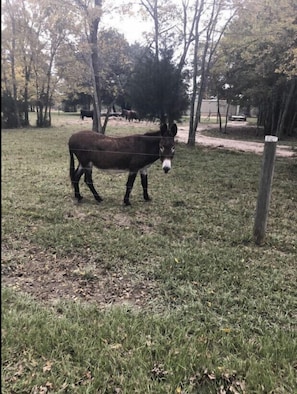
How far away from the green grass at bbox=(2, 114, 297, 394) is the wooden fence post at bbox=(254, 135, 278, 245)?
0.16 m

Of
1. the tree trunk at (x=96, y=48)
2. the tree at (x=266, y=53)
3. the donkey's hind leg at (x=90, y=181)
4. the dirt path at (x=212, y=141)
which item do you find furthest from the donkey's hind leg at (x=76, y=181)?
the dirt path at (x=212, y=141)

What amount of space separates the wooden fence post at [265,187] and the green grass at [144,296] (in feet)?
0.52

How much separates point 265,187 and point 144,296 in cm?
168

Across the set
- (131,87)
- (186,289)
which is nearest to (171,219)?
(186,289)

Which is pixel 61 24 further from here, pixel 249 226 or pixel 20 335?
pixel 20 335

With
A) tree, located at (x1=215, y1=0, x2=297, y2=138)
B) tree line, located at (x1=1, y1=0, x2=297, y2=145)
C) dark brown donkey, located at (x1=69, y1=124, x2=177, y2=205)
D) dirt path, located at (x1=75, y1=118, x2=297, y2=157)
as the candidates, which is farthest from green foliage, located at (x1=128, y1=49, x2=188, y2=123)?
dark brown donkey, located at (x1=69, y1=124, x2=177, y2=205)

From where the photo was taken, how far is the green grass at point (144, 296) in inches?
65.4

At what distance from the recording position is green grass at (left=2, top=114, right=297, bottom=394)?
1662 mm

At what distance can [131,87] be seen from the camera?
10.6m

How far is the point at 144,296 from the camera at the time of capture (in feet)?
7.86

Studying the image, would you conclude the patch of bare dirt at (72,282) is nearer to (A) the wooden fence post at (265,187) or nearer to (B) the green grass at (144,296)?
(B) the green grass at (144,296)

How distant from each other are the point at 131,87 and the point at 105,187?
6.25 m

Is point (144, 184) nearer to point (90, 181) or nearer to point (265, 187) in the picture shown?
point (90, 181)

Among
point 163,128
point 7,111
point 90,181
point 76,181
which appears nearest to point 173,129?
point 163,128
